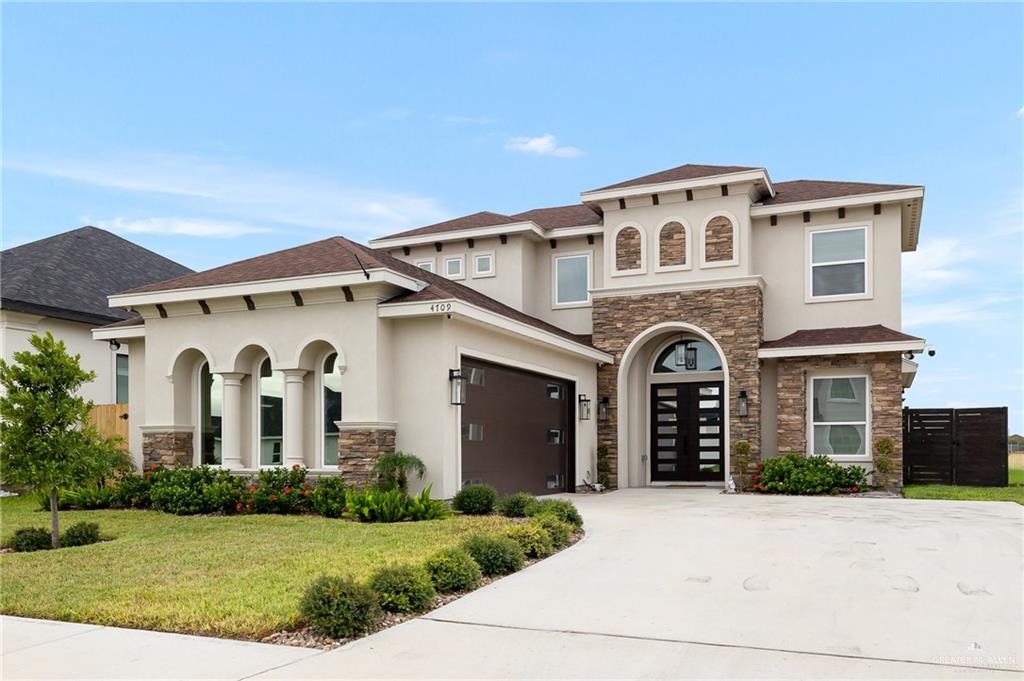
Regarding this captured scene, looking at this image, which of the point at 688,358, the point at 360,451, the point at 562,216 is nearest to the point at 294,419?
the point at 360,451

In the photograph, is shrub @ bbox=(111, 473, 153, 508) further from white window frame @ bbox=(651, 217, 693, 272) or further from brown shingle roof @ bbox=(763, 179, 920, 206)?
brown shingle roof @ bbox=(763, 179, 920, 206)

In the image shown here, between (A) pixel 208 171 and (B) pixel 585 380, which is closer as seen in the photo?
(A) pixel 208 171

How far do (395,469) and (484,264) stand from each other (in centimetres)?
911

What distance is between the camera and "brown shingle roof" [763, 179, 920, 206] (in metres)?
18.4

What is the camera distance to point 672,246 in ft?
62.8

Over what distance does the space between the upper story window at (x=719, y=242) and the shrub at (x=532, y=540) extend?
1069 cm

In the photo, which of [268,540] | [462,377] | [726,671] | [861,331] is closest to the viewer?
[726,671]

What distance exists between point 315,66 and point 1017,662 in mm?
13610

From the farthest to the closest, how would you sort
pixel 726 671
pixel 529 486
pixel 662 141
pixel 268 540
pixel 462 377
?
pixel 662 141
pixel 529 486
pixel 462 377
pixel 268 540
pixel 726 671

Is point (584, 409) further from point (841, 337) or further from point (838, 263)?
point (838, 263)

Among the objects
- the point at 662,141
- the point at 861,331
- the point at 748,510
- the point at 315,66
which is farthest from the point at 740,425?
the point at 315,66

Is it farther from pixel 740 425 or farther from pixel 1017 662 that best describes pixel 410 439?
pixel 1017 662

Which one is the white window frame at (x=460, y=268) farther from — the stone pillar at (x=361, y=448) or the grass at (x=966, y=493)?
the grass at (x=966, y=493)

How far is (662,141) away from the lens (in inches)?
810
